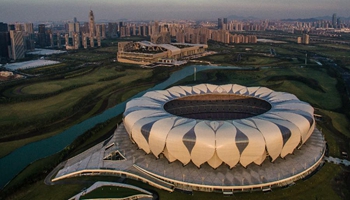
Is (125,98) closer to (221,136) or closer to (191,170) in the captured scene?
(191,170)

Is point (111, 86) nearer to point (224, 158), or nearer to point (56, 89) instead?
point (56, 89)

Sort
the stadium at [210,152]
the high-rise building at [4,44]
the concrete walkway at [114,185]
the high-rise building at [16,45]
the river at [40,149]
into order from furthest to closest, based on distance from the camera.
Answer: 1. the high-rise building at [4,44]
2. the high-rise building at [16,45]
3. the river at [40,149]
4. the stadium at [210,152]
5. the concrete walkway at [114,185]

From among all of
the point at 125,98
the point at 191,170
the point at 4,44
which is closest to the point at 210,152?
the point at 191,170

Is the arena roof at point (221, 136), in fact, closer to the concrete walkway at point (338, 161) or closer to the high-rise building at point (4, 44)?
the concrete walkway at point (338, 161)

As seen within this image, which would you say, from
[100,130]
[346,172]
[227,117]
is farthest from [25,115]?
[346,172]

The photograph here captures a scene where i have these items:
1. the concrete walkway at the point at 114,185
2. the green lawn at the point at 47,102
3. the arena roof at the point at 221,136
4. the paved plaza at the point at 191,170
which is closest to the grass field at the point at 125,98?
the green lawn at the point at 47,102

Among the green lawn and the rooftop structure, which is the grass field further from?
the rooftop structure
